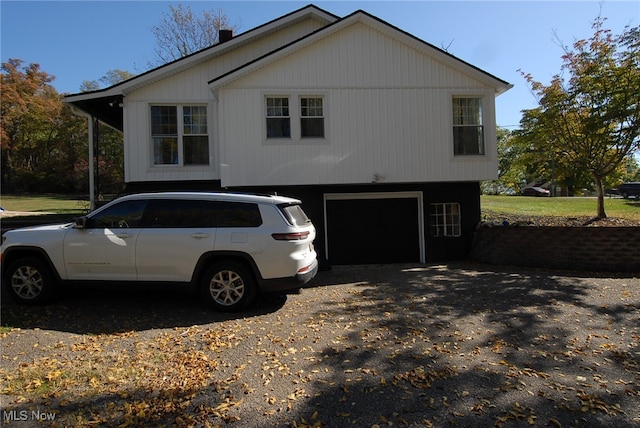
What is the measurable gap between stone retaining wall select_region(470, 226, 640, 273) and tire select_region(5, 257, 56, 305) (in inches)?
378

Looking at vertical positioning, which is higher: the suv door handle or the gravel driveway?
the suv door handle

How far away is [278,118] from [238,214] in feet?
15.9

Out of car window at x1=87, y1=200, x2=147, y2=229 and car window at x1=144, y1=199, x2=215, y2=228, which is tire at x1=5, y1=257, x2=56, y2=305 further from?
car window at x1=144, y1=199, x2=215, y2=228

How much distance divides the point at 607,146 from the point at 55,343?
13644mm

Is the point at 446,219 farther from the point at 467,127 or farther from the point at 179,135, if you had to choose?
the point at 179,135

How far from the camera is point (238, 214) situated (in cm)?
647

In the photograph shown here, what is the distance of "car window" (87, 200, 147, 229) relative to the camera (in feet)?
21.2

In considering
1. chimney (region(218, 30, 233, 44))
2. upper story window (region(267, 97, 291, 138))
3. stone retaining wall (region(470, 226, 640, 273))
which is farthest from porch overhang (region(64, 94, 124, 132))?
stone retaining wall (region(470, 226, 640, 273))

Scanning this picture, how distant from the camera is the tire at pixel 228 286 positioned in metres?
6.37

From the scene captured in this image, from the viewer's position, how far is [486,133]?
11.2m

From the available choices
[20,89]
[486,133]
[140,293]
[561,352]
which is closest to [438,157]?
[486,133]

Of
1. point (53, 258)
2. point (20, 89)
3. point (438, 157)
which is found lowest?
point (53, 258)

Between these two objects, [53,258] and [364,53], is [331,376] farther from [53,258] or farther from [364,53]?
[364,53]

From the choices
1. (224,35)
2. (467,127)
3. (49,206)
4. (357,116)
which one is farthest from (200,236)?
(49,206)
